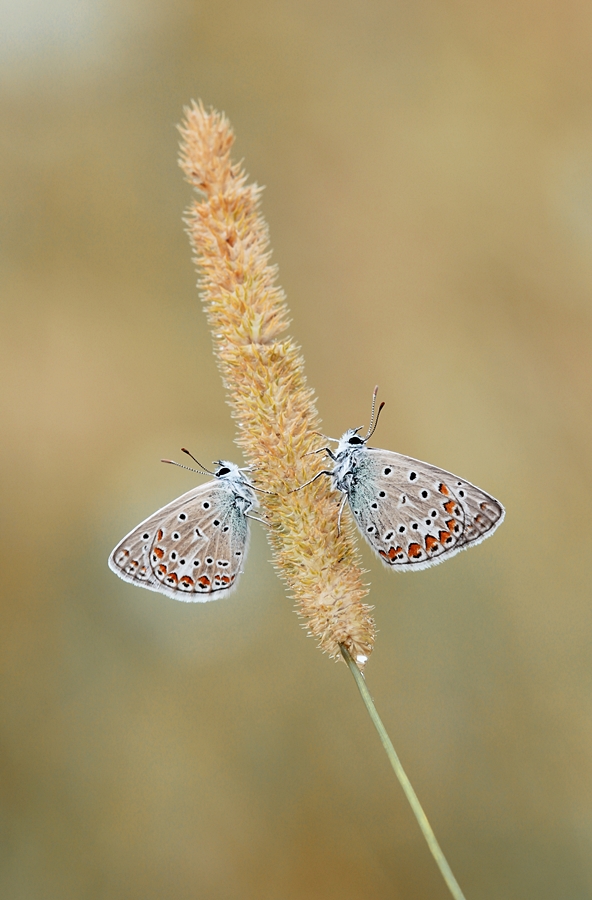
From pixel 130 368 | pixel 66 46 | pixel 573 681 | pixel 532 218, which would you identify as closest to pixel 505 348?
pixel 532 218

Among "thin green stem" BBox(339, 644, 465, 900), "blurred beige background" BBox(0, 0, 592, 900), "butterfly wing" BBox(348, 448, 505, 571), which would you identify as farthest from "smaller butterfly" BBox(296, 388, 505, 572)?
"blurred beige background" BBox(0, 0, 592, 900)

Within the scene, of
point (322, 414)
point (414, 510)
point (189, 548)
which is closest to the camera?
point (414, 510)

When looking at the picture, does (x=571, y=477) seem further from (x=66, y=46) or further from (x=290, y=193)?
(x=66, y=46)

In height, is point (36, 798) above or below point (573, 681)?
below

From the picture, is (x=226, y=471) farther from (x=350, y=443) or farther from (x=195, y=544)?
(x=350, y=443)

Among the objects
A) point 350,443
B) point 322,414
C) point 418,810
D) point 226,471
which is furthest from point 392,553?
point 322,414

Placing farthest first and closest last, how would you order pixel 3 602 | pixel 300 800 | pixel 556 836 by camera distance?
1. pixel 3 602
2. pixel 300 800
3. pixel 556 836

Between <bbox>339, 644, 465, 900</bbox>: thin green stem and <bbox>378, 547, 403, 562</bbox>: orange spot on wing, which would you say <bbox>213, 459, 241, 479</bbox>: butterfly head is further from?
<bbox>339, 644, 465, 900</bbox>: thin green stem

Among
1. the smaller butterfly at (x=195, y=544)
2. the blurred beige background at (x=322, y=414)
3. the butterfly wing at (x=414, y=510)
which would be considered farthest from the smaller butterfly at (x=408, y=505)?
the blurred beige background at (x=322, y=414)
